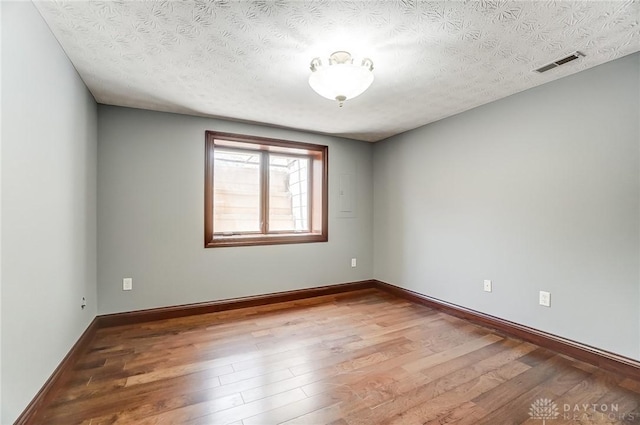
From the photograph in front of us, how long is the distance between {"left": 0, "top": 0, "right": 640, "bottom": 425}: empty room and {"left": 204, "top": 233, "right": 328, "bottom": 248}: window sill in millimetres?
34

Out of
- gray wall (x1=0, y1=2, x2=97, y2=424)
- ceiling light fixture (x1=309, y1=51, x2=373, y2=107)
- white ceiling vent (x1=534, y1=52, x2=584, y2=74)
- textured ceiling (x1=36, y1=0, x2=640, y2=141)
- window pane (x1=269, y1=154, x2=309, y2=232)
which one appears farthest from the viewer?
window pane (x1=269, y1=154, x2=309, y2=232)

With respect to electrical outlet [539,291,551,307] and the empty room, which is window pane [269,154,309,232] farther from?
electrical outlet [539,291,551,307]

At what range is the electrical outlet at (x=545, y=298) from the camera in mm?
2483

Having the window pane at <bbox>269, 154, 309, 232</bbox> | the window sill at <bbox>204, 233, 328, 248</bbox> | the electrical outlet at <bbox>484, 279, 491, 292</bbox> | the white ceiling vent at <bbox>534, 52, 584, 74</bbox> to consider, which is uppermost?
the white ceiling vent at <bbox>534, 52, 584, 74</bbox>

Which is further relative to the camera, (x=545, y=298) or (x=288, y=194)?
(x=288, y=194)

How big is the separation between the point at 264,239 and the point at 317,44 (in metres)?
2.41

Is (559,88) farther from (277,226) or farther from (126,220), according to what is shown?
(126,220)

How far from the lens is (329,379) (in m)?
1.98

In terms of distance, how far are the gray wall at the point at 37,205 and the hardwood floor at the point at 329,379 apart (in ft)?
1.24

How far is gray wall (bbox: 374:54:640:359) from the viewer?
2.10 meters

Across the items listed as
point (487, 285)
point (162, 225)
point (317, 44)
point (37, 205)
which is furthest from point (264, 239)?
point (487, 285)

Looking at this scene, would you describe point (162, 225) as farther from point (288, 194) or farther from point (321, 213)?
point (321, 213)

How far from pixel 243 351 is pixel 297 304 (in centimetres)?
131

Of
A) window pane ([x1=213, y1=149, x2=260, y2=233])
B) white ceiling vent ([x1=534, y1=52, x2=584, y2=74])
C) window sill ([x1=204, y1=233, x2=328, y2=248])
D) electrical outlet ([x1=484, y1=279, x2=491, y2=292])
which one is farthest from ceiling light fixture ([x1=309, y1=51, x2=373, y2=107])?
electrical outlet ([x1=484, y1=279, x2=491, y2=292])
